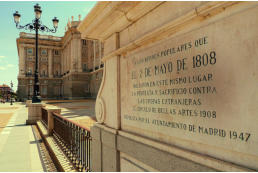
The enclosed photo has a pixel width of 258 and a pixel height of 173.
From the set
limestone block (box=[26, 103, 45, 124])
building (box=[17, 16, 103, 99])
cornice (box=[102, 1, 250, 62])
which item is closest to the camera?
cornice (box=[102, 1, 250, 62])

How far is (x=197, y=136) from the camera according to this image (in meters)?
1.39

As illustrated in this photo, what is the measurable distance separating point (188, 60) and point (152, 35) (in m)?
0.46

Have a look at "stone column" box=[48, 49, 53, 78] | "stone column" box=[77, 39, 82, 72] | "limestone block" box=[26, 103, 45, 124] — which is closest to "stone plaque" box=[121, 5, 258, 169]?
"limestone block" box=[26, 103, 45, 124]

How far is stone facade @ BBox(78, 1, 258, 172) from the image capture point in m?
1.11

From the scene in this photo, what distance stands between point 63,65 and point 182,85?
2129 inches

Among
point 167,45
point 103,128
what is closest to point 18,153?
point 103,128

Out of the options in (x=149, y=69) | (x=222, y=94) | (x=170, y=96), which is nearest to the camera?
(x=222, y=94)

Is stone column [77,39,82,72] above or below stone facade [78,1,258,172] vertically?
above

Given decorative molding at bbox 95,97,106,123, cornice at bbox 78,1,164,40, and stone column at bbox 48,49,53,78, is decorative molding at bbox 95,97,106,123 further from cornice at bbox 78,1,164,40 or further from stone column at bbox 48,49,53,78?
stone column at bbox 48,49,53,78

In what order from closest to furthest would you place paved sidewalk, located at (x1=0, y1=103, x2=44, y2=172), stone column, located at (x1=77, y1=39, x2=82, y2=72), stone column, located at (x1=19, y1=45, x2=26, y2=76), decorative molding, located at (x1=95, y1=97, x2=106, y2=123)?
decorative molding, located at (x1=95, y1=97, x2=106, y2=123) → paved sidewalk, located at (x1=0, y1=103, x2=44, y2=172) → stone column, located at (x1=77, y1=39, x2=82, y2=72) → stone column, located at (x1=19, y1=45, x2=26, y2=76)

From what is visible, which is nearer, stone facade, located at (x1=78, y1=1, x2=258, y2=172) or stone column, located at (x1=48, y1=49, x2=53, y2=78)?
stone facade, located at (x1=78, y1=1, x2=258, y2=172)

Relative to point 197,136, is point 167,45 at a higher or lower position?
higher

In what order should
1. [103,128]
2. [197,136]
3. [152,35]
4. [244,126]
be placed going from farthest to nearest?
[103,128]
[152,35]
[197,136]
[244,126]

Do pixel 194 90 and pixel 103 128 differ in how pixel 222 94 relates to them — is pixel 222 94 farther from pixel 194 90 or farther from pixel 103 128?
pixel 103 128
